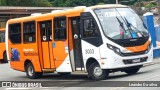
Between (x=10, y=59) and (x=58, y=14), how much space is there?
543 centimetres

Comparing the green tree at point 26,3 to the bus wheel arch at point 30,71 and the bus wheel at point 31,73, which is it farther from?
the bus wheel at point 31,73

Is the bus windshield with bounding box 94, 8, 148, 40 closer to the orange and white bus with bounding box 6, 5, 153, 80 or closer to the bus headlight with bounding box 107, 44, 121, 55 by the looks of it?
the orange and white bus with bounding box 6, 5, 153, 80

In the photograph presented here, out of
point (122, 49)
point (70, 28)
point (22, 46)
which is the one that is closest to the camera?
point (122, 49)

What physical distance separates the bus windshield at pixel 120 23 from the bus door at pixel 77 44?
47.4 inches

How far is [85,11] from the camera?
17875 millimetres

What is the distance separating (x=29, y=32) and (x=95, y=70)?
5.51 meters

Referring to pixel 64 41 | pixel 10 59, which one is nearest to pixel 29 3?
pixel 10 59

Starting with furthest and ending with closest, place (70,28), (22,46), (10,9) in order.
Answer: (10,9) < (22,46) < (70,28)

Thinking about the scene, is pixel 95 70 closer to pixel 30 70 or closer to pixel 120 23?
pixel 120 23

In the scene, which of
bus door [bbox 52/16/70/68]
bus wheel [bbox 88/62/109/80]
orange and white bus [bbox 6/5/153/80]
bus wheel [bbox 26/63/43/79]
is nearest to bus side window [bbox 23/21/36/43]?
orange and white bus [bbox 6/5/153/80]

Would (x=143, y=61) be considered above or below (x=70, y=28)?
below

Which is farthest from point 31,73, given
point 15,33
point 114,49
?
point 114,49

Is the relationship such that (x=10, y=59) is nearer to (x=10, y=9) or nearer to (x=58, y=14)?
(x=58, y=14)

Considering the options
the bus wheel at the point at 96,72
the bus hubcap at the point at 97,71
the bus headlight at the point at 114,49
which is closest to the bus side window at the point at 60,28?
the bus wheel at the point at 96,72
